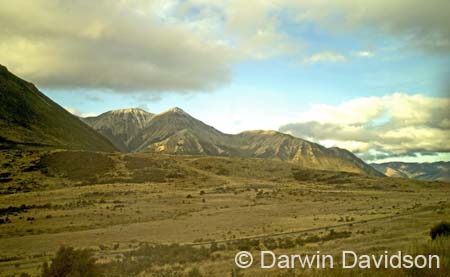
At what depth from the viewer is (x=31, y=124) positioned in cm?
16162

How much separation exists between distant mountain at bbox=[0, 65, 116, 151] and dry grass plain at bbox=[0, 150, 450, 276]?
137 feet

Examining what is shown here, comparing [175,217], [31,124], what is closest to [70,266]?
[175,217]

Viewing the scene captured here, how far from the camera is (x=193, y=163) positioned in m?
117

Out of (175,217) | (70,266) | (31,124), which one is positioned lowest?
(175,217)

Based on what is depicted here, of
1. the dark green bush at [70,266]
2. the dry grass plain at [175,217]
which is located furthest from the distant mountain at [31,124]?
the dark green bush at [70,266]

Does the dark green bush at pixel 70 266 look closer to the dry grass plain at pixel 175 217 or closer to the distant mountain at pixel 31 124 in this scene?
the dry grass plain at pixel 175 217

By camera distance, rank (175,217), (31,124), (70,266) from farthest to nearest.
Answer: (31,124) < (175,217) < (70,266)

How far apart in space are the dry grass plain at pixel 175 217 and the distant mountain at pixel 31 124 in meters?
41.8

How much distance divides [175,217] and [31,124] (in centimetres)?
14132

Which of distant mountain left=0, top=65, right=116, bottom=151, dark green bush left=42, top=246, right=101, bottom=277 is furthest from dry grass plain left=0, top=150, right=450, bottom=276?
distant mountain left=0, top=65, right=116, bottom=151

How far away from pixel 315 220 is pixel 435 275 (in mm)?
27848

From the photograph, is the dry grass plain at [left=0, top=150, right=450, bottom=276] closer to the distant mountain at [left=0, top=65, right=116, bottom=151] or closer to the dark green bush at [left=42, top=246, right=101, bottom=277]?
the dark green bush at [left=42, top=246, right=101, bottom=277]

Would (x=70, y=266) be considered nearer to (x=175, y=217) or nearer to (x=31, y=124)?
(x=175, y=217)

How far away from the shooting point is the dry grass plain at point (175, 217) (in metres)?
20.6
